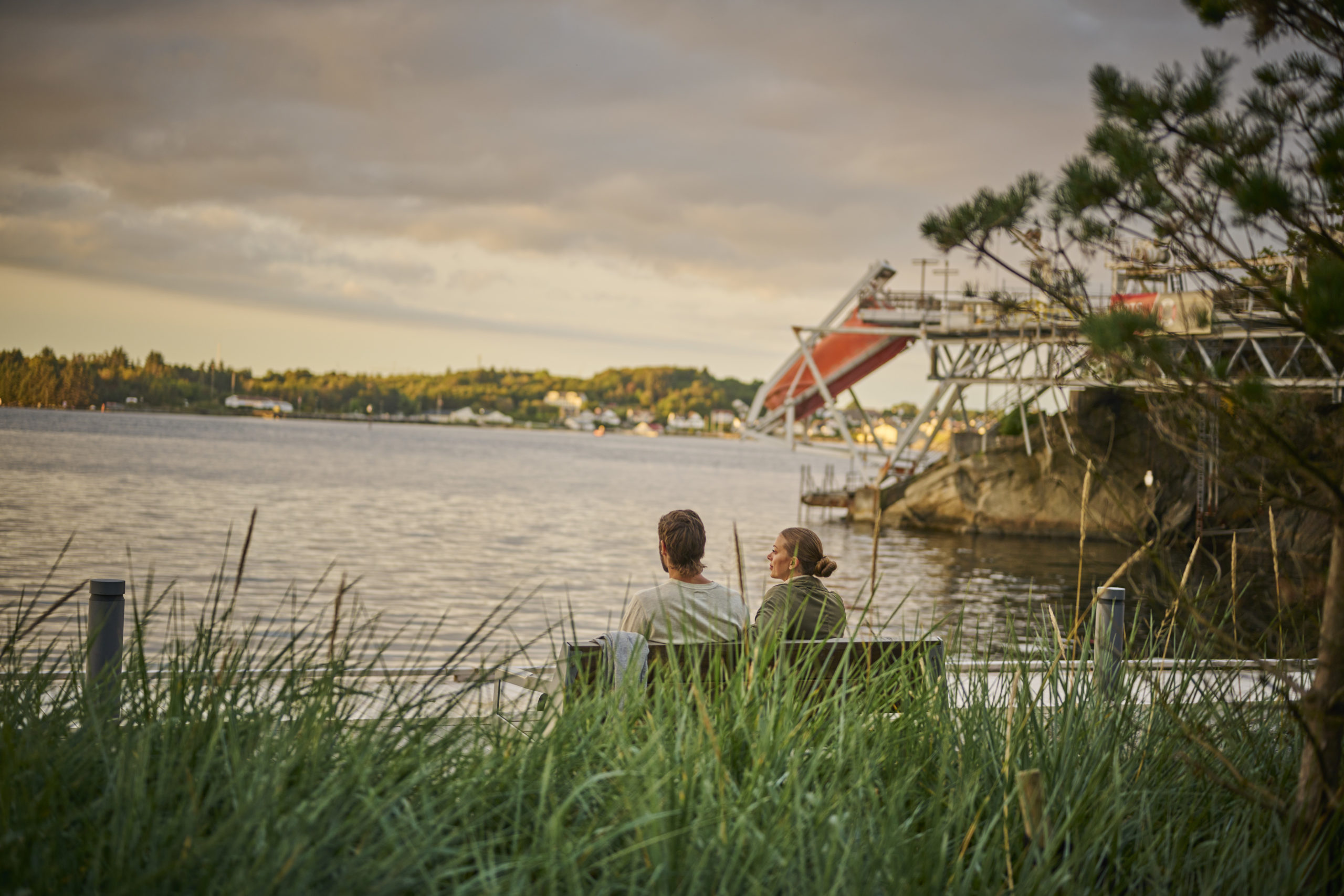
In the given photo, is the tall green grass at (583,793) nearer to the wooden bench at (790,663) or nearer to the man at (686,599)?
the wooden bench at (790,663)

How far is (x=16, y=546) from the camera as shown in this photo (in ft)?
63.7

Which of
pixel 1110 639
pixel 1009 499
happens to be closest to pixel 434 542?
pixel 1009 499

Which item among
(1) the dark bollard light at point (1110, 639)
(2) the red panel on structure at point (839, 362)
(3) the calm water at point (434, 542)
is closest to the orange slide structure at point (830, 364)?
(2) the red panel on structure at point (839, 362)

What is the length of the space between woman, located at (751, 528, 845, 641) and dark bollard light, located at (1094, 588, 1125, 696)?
87cm

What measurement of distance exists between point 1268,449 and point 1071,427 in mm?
26763

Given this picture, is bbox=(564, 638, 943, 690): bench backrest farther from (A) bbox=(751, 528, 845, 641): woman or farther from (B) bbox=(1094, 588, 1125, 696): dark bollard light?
(B) bbox=(1094, 588, 1125, 696): dark bollard light

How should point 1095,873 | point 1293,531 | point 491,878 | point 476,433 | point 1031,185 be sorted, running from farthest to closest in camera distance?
point 476,433
point 1293,531
point 1031,185
point 1095,873
point 491,878

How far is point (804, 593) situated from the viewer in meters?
4.12

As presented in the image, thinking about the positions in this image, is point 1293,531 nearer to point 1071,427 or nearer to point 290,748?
point 1071,427

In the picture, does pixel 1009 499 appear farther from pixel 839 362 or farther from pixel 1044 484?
pixel 839 362

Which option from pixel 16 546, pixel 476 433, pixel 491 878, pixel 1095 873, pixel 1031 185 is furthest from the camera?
pixel 476 433

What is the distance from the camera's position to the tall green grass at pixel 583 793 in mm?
1957

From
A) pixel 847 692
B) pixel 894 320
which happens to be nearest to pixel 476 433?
pixel 894 320

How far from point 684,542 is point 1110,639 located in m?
1.74
